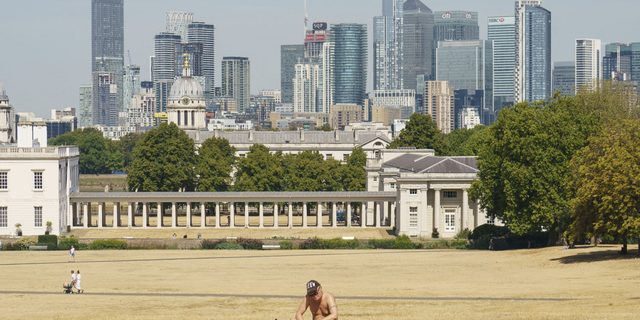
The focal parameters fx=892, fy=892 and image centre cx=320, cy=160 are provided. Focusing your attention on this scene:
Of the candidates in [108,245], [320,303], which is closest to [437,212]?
[108,245]

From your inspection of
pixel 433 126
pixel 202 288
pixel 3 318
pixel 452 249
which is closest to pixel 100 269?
pixel 202 288

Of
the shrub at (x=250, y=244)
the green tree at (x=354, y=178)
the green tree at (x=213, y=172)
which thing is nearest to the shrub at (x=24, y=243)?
the shrub at (x=250, y=244)

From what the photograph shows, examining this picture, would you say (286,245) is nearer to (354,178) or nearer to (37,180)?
(37,180)

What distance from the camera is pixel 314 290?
69.4 feet

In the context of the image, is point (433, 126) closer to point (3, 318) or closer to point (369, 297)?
point (369, 297)

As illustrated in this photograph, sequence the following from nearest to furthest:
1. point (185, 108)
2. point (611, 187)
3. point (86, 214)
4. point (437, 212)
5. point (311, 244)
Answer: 1. point (611, 187)
2. point (311, 244)
3. point (437, 212)
4. point (86, 214)
5. point (185, 108)

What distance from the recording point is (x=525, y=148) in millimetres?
64250

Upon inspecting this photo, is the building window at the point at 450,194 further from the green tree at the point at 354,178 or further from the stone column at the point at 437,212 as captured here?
the green tree at the point at 354,178

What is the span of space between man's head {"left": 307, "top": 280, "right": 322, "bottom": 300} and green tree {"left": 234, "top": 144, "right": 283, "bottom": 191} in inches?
3272

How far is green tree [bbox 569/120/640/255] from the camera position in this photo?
1959 inches

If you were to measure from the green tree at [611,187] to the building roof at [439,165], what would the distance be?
27.7m

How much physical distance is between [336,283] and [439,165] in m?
36.7

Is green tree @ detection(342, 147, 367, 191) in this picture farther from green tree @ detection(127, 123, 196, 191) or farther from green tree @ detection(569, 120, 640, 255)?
green tree @ detection(569, 120, 640, 255)

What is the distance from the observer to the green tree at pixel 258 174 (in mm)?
104750
